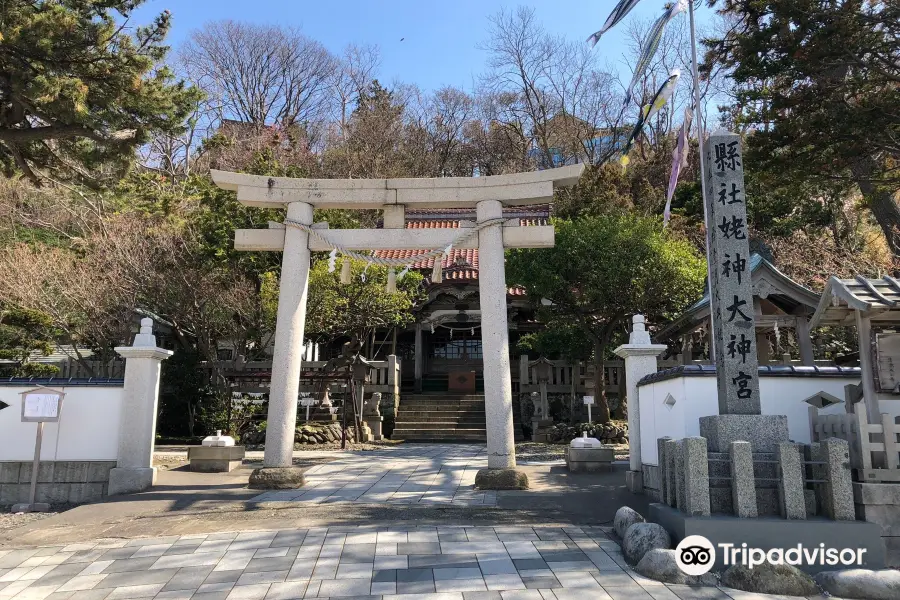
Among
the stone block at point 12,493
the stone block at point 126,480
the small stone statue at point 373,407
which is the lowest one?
the stone block at point 12,493

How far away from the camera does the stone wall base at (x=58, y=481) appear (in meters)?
8.62

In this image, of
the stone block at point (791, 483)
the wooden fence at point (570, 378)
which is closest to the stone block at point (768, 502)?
the stone block at point (791, 483)

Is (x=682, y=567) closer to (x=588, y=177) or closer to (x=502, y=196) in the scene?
(x=502, y=196)

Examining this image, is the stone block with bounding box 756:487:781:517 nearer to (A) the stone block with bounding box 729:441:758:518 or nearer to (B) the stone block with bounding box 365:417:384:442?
(A) the stone block with bounding box 729:441:758:518

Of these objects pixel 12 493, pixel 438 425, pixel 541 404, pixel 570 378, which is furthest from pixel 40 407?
pixel 570 378

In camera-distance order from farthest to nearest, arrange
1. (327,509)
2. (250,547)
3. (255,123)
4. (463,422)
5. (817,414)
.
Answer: (255,123)
(463,422)
(327,509)
(817,414)
(250,547)

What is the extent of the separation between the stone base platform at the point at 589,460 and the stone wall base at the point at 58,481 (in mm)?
7340

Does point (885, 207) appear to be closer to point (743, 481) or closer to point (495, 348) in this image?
point (495, 348)

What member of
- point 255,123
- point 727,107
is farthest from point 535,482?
point 255,123

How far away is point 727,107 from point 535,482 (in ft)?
34.3

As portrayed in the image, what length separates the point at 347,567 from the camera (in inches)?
194

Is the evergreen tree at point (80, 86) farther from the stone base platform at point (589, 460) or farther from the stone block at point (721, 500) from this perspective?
the stone block at point (721, 500)

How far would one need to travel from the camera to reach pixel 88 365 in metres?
17.1

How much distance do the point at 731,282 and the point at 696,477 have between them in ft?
6.87
